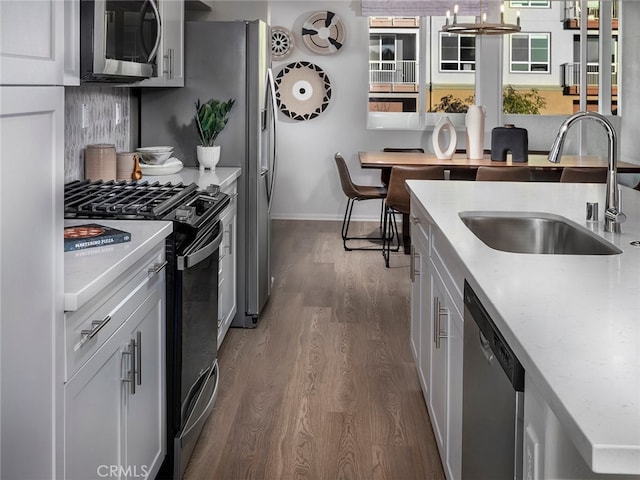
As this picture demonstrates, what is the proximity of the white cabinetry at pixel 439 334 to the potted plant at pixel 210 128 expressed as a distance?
1.27m

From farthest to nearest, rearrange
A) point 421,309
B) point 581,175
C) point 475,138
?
point 475,138 → point 581,175 → point 421,309

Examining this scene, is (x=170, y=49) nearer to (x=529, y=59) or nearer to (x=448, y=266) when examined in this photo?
(x=448, y=266)

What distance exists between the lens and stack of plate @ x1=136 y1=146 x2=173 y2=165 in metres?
3.97

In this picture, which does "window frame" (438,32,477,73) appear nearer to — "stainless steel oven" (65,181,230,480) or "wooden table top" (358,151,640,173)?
"wooden table top" (358,151,640,173)

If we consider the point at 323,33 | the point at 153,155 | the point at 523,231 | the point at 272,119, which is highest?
the point at 323,33

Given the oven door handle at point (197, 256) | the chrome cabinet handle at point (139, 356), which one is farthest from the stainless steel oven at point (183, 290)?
the chrome cabinet handle at point (139, 356)

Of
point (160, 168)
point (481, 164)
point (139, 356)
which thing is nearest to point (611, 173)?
point (139, 356)

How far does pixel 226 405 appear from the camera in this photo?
3.24 meters

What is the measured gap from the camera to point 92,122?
361 centimetres

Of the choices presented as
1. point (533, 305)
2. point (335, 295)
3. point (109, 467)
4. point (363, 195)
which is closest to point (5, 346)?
point (109, 467)

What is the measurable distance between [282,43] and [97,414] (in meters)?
7.03

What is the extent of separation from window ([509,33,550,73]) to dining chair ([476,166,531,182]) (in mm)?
3443

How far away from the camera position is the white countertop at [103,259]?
1617 millimetres

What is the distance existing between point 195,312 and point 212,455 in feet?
1.73
